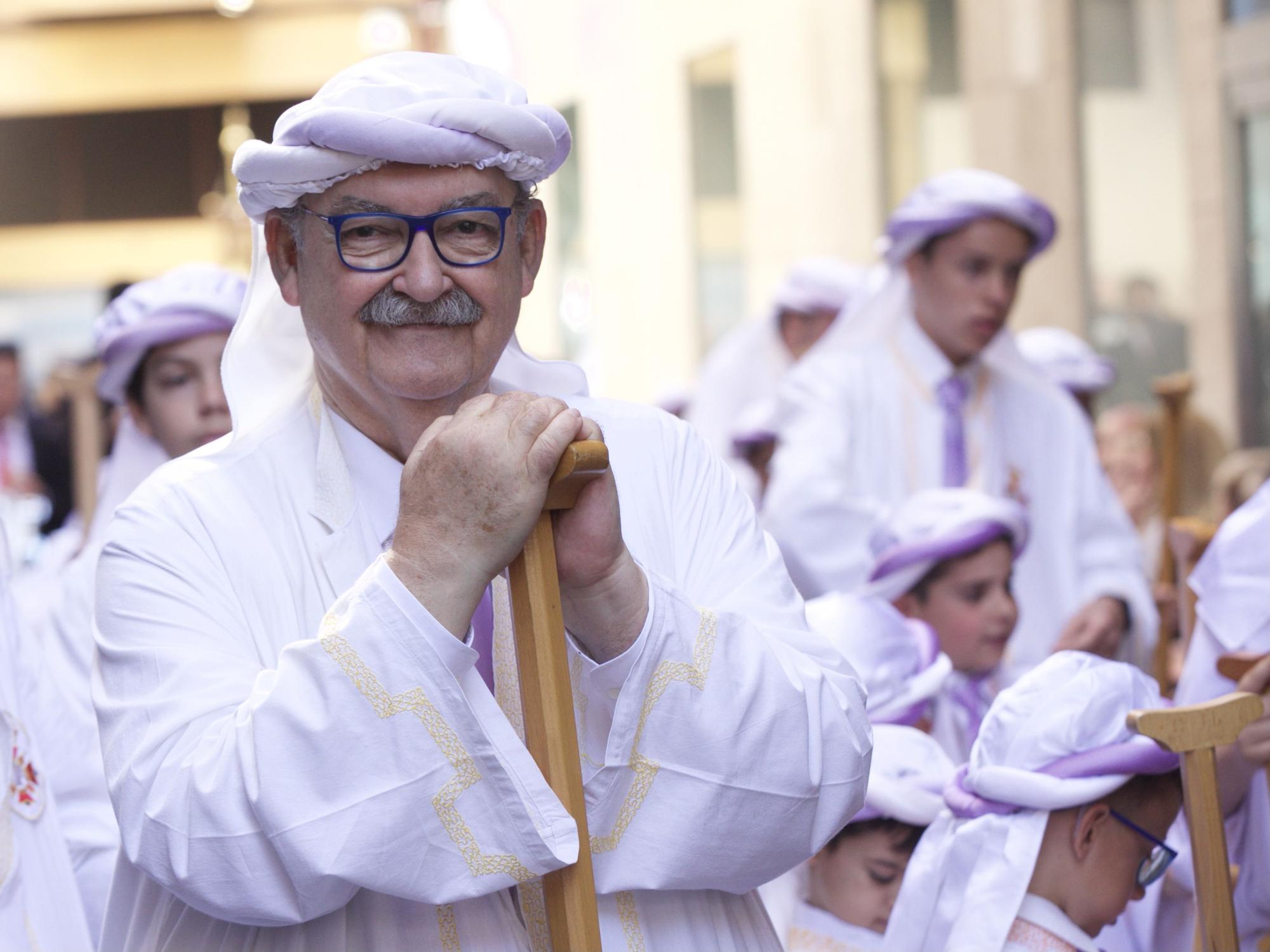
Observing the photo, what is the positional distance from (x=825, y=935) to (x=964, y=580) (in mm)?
1221

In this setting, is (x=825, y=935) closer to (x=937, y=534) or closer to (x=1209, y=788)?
(x=1209, y=788)

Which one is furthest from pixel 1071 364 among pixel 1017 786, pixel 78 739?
pixel 78 739

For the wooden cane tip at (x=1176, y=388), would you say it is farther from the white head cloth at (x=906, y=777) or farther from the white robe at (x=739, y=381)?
the white robe at (x=739, y=381)

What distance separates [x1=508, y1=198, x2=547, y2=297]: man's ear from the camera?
244cm

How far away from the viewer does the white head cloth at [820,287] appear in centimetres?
779

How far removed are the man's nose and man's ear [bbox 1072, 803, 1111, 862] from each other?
1.38 m

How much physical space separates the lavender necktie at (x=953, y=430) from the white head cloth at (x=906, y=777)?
193 cm

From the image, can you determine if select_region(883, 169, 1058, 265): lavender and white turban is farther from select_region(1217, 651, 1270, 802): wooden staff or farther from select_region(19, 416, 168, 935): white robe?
select_region(19, 416, 168, 935): white robe

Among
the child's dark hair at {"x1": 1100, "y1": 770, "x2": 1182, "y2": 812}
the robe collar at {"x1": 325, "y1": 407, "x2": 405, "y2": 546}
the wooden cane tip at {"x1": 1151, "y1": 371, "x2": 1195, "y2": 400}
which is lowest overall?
the child's dark hair at {"x1": 1100, "y1": 770, "x2": 1182, "y2": 812}

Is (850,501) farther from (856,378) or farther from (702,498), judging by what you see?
(702,498)

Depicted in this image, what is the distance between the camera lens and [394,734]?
1938 millimetres

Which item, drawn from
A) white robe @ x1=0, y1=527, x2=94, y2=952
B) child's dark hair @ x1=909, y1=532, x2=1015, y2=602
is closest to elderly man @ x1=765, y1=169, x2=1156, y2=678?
child's dark hair @ x1=909, y1=532, x2=1015, y2=602

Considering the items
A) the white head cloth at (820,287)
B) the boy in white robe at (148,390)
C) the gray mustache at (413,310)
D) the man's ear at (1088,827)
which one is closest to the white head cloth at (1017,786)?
the man's ear at (1088,827)

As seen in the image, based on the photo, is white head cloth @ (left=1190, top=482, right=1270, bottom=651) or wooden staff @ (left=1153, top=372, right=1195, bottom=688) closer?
white head cloth @ (left=1190, top=482, right=1270, bottom=651)
